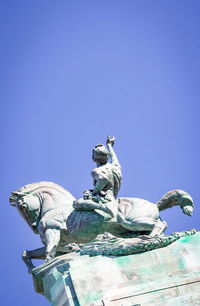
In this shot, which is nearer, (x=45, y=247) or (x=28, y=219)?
(x=45, y=247)

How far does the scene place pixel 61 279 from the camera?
11383mm

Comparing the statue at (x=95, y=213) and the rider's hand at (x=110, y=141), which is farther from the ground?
the rider's hand at (x=110, y=141)

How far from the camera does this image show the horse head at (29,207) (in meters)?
14.4

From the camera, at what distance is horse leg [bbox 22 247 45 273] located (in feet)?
45.4

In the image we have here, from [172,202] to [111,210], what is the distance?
1.56 meters

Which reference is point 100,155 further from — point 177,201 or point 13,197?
point 13,197

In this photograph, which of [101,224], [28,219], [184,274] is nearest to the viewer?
[184,274]

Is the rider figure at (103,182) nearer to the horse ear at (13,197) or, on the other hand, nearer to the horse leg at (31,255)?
the horse leg at (31,255)

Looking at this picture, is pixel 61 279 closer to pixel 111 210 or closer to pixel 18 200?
pixel 111 210

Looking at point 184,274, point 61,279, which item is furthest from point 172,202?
point 61,279

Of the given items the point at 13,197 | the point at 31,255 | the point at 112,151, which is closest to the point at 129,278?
the point at 31,255

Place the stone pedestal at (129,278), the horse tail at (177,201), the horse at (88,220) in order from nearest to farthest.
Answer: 1. the stone pedestal at (129,278)
2. the horse at (88,220)
3. the horse tail at (177,201)

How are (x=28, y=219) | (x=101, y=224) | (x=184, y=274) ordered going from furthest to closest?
1. (x=28, y=219)
2. (x=101, y=224)
3. (x=184, y=274)

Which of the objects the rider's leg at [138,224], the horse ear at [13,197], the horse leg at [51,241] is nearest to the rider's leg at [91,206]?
the rider's leg at [138,224]
